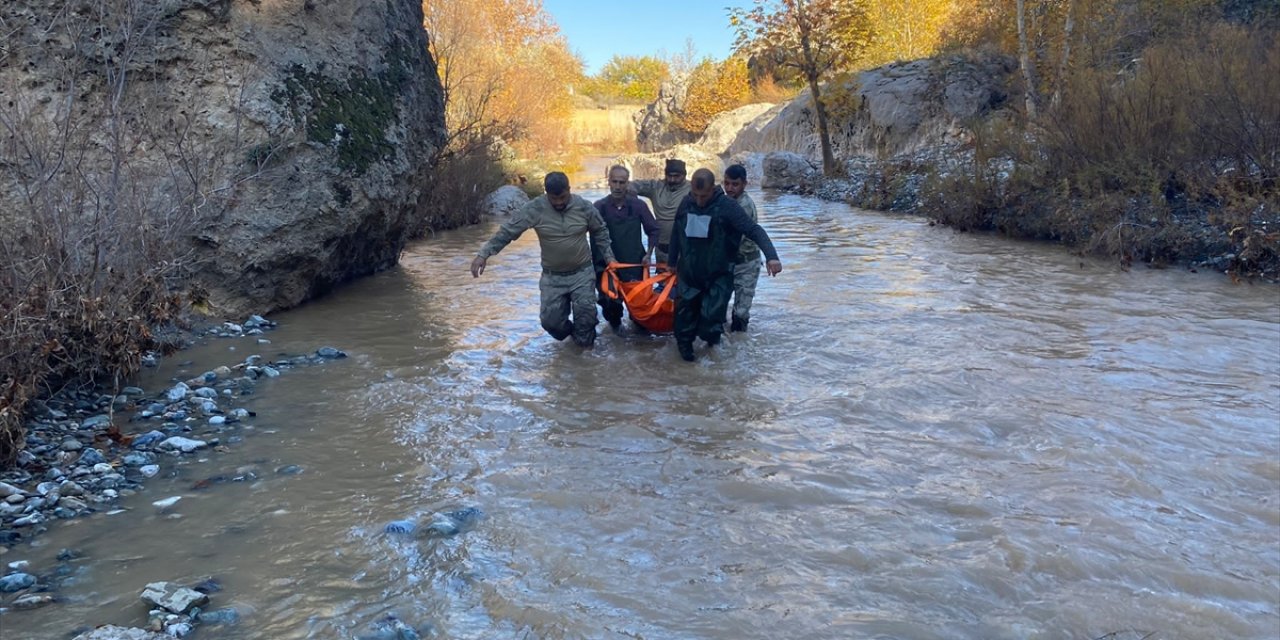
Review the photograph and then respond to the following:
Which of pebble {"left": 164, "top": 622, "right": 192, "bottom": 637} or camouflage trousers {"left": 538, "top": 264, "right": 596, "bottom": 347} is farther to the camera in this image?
camouflage trousers {"left": 538, "top": 264, "right": 596, "bottom": 347}

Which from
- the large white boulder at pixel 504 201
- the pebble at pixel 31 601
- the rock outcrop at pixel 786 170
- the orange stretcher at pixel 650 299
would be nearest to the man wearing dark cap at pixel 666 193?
the orange stretcher at pixel 650 299

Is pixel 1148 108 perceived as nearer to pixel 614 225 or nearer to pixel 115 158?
pixel 614 225

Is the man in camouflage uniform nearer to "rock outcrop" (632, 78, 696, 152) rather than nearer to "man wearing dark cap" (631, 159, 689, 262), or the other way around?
"man wearing dark cap" (631, 159, 689, 262)

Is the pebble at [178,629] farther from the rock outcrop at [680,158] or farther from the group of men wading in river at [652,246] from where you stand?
the rock outcrop at [680,158]

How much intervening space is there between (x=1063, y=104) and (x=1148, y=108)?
1.84m

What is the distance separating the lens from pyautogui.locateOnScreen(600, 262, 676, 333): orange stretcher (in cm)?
795

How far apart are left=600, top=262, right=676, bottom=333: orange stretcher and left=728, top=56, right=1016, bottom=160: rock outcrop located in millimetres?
16826

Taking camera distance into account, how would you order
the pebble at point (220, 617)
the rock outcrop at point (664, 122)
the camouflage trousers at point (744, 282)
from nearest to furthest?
the pebble at point (220, 617)
the camouflage trousers at point (744, 282)
the rock outcrop at point (664, 122)

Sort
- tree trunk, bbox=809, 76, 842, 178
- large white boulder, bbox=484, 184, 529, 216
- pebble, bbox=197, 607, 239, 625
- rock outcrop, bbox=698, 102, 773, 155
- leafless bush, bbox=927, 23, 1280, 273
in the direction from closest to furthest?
pebble, bbox=197, 607, 239, 625 < leafless bush, bbox=927, 23, 1280, 273 < large white boulder, bbox=484, 184, 529, 216 < tree trunk, bbox=809, 76, 842, 178 < rock outcrop, bbox=698, 102, 773, 155

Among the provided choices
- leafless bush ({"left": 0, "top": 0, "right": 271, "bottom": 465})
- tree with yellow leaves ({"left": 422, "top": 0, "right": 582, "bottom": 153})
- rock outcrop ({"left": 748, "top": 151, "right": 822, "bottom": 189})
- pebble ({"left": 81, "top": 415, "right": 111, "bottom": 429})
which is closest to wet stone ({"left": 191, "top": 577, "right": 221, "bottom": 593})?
leafless bush ({"left": 0, "top": 0, "right": 271, "bottom": 465})

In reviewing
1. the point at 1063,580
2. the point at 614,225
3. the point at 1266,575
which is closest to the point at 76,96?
the point at 614,225

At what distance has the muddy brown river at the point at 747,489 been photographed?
12.4ft

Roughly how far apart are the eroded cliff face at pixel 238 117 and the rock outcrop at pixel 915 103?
16685mm

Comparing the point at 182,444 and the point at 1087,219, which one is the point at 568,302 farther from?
the point at 1087,219
